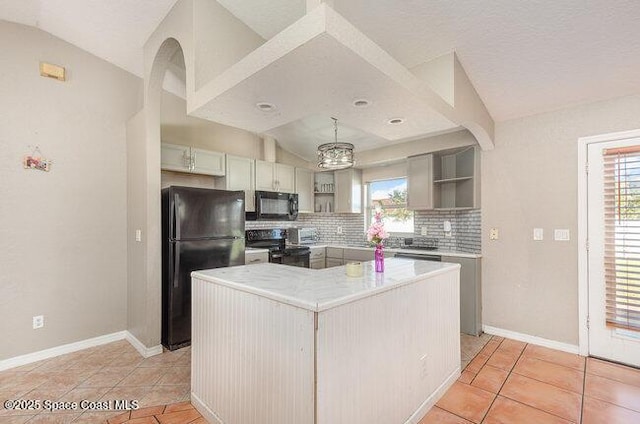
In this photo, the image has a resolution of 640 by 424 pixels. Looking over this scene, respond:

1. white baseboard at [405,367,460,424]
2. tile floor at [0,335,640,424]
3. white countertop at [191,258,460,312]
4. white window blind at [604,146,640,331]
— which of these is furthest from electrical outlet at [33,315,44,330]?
white window blind at [604,146,640,331]

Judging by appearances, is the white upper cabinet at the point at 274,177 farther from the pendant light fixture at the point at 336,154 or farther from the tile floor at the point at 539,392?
the tile floor at the point at 539,392

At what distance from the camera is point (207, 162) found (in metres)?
3.90

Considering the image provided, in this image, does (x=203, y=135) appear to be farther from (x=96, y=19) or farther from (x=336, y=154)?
(x=336, y=154)

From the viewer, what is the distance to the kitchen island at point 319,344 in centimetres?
141

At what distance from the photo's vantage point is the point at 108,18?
282 centimetres

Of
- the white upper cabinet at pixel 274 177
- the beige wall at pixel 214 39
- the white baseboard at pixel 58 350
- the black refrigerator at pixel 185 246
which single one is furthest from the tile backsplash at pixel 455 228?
the white baseboard at pixel 58 350

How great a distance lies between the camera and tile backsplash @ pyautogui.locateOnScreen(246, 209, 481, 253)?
3845 mm

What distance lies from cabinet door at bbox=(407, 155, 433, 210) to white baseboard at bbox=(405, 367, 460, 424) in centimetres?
211

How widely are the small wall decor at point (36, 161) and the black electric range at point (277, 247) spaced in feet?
7.48

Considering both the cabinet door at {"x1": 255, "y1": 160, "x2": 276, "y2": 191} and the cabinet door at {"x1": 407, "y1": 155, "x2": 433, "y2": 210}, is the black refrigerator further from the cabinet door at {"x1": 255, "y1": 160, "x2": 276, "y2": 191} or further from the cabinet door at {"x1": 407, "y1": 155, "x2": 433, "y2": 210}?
the cabinet door at {"x1": 407, "y1": 155, "x2": 433, "y2": 210}

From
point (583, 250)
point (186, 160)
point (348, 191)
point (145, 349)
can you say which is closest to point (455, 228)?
point (583, 250)

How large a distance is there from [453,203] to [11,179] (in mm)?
4776

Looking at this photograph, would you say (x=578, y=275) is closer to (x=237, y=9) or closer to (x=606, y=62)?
(x=606, y=62)

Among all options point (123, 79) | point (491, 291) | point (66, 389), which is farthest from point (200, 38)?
point (491, 291)
